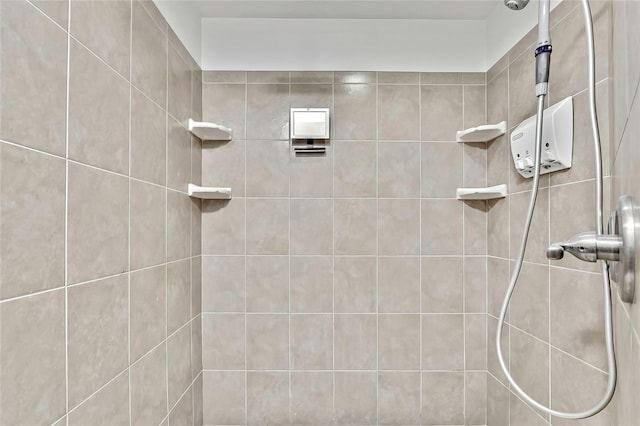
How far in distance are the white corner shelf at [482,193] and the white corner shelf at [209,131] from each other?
109 cm

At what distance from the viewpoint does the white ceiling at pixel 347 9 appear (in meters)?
1.72

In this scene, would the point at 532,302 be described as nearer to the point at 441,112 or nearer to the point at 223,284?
the point at 441,112

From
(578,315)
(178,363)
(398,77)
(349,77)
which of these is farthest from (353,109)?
(178,363)

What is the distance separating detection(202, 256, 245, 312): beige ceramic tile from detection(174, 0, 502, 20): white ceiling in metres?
1.12

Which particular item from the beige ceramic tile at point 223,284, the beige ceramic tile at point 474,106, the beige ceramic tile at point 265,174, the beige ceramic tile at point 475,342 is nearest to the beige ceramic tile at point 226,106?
the beige ceramic tile at point 265,174

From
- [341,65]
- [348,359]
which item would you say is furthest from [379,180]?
[348,359]

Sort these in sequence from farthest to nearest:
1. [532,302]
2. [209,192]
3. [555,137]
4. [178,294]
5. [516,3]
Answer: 1. [209,192]
2. [178,294]
3. [532,302]
4. [555,137]
5. [516,3]

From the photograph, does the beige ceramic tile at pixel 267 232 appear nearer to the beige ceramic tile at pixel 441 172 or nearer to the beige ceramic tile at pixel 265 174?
the beige ceramic tile at pixel 265 174

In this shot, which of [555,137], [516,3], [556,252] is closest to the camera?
[556,252]

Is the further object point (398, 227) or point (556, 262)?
point (398, 227)

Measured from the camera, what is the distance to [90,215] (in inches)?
35.8

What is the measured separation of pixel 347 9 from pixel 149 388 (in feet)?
5.56

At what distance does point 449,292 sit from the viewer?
5.99ft

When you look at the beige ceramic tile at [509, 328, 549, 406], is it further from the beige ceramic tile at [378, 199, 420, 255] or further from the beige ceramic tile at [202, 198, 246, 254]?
the beige ceramic tile at [202, 198, 246, 254]
